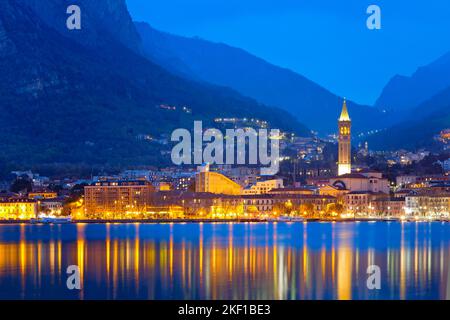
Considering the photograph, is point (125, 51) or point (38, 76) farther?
point (125, 51)

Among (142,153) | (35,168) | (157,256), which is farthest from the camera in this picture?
(142,153)

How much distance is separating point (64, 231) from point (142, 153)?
54940 millimetres

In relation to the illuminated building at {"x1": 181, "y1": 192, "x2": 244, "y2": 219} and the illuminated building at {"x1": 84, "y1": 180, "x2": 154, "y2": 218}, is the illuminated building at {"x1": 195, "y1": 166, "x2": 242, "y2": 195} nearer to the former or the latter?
the illuminated building at {"x1": 181, "y1": 192, "x2": 244, "y2": 219}

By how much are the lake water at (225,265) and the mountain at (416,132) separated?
89.0m

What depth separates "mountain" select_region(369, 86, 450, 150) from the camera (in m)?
152

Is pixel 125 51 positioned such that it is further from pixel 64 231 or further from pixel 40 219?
pixel 64 231

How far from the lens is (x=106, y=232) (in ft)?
224

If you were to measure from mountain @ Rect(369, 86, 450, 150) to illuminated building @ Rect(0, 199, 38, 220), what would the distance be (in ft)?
216

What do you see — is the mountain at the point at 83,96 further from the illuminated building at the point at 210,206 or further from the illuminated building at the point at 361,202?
the illuminated building at the point at 361,202

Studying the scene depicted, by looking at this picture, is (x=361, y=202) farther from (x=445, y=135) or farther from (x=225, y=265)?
(x=445, y=135)

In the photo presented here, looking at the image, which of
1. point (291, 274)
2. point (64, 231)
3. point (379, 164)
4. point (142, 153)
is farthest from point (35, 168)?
point (291, 274)

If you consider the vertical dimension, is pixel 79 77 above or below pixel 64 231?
above

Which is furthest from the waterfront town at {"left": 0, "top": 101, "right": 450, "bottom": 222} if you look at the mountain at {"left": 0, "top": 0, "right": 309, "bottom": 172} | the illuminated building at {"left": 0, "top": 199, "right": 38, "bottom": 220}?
the mountain at {"left": 0, "top": 0, "right": 309, "bottom": 172}

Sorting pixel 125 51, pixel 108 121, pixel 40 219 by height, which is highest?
pixel 125 51
